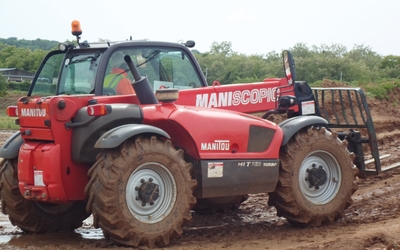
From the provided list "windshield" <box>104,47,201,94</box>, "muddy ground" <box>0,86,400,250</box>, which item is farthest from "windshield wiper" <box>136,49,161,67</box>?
"muddy ground" <box>0,86,400,250</box>

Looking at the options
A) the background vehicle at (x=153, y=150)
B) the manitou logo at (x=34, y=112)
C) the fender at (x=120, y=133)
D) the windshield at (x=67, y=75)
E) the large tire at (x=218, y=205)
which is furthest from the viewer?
the large tire at (x=218, y=205)

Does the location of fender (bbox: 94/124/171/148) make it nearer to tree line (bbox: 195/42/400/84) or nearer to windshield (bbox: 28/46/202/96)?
windshield (bbox: 28/46/202/96)

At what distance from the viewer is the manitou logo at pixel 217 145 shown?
7309 mm

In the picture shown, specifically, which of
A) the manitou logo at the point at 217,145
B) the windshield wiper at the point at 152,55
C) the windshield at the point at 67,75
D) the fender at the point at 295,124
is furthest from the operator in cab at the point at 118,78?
the fender at the point at 295,124

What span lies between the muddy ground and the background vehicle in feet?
0.75

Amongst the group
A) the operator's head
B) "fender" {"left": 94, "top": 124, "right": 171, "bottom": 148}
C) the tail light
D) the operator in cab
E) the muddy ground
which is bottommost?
the muddy ground

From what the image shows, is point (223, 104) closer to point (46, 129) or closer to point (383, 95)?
point (46, 129)

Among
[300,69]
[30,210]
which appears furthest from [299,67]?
[30,210]

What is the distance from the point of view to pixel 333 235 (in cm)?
738

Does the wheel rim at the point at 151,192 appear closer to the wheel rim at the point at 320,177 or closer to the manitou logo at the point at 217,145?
the manitou logo at the point at 217,145

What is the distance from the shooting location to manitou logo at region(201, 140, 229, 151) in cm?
731

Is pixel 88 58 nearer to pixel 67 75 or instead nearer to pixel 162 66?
pixel 67 75

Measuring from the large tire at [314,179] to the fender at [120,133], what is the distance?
1832 mm

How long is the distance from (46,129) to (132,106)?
891mm
